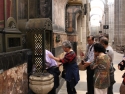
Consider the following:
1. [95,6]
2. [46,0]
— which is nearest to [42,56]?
[46,0]

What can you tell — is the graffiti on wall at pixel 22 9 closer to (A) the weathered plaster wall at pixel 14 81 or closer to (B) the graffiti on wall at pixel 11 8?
(B) the graffiti on wall at pixel 11 8

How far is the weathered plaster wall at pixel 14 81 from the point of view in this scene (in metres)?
3.50

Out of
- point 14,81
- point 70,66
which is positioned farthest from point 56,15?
point 14,81

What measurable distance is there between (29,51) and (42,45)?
0.35 meters

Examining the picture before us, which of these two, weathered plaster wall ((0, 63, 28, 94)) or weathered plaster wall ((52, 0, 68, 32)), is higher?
weathered plaster wall ((52, 0, 68, 32))

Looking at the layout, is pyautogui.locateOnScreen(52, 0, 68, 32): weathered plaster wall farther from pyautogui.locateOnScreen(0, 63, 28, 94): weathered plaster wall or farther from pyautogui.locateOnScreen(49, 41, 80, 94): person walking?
pyautogui.locateOnScreen(0, 63, 28, 94): weathered plaster wall

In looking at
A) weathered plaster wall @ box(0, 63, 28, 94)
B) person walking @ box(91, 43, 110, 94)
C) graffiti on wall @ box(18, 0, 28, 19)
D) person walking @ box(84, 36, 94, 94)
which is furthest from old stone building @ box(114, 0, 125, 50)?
weathered plaster wall @ box(0, 63, 28, 94)

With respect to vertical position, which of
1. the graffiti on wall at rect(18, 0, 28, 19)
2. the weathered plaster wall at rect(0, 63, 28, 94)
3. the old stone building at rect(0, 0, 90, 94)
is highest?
the graffiti on wall at rect(18, 0, 28, 19)

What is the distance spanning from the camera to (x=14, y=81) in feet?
12.9

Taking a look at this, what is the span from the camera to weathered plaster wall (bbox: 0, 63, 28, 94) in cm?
350

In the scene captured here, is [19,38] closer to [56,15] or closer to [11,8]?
[11,8]

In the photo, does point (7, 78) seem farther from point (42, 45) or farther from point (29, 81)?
point (42, 45)

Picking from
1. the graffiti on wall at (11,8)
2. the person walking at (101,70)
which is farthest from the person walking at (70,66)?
the graffiti on wall at (11,8)

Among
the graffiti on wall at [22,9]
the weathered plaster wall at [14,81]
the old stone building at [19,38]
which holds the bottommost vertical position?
the weathered plaster wall at [14,81]
